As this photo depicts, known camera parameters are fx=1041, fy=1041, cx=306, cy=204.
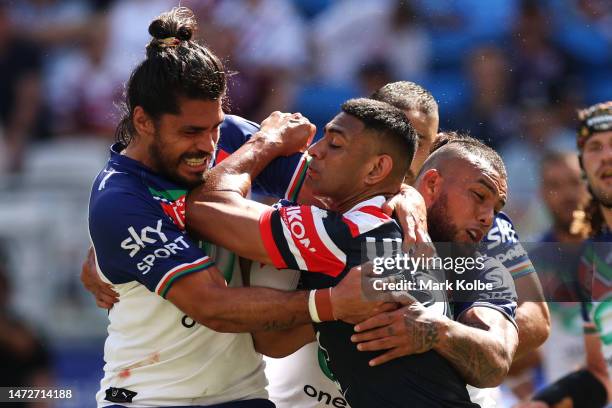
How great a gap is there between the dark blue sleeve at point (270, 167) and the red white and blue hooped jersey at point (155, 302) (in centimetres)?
40

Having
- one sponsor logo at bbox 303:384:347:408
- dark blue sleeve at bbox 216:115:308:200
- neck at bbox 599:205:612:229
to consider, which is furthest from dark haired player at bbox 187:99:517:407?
neck at bbox 599:205:612:229

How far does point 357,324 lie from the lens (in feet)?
11.9

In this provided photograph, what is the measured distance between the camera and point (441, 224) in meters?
4.11

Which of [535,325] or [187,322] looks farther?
[535,325]

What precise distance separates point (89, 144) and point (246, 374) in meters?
5.15

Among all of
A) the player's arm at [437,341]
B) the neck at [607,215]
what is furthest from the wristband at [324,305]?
the neck at [607,215]

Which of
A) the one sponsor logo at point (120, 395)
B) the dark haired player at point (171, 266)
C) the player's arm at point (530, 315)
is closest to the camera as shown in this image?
the dark haired player at point (171, 266)

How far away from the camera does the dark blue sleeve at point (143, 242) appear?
12.2 ft

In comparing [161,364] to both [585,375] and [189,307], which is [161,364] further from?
[585,375]

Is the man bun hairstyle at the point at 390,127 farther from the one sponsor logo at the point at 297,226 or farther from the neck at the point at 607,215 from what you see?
the neck at the point at 607,215

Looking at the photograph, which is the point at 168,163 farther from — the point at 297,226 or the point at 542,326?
the point at 542,326

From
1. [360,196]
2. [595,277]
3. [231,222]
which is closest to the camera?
[231,222]

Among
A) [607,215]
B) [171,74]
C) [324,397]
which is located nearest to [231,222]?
[171,74]

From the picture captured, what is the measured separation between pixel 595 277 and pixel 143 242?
2985mm
